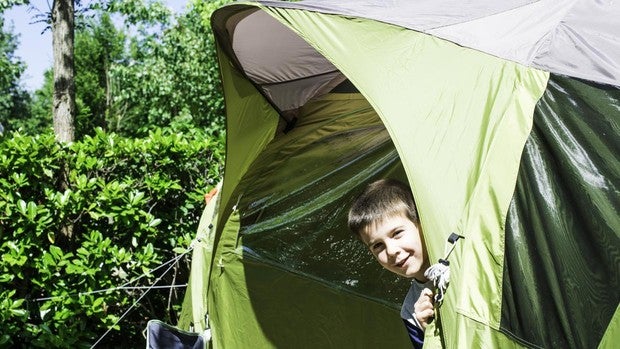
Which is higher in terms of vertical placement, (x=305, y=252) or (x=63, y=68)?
(x=63, y=68)

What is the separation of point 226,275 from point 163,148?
124 cm

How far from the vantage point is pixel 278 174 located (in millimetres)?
3570

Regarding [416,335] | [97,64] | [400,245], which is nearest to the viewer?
[400,245]

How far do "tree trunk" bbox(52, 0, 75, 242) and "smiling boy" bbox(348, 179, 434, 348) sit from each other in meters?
3.59

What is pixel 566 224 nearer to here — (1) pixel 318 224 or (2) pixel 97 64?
(1) pixel 318 224

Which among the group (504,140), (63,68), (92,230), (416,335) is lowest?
(416,335)

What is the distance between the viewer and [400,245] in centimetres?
236

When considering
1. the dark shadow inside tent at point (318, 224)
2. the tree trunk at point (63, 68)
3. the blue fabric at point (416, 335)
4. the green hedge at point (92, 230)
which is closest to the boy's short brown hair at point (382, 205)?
the blue fabric at point (416, 335)

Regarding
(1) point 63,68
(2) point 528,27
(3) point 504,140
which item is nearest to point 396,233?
(3) point 504,140

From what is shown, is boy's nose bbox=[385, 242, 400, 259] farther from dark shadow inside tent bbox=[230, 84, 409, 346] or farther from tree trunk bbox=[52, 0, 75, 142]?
tree trunk bbox=[52, 0, 75, 142]

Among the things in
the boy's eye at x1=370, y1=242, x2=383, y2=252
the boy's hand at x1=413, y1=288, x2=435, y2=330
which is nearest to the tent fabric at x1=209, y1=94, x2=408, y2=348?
the boy's eye at x1=370, y1=242, x2=383, y2=252

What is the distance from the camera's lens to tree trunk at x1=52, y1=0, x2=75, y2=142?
18.3 ft

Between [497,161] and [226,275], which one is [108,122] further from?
[497,161]

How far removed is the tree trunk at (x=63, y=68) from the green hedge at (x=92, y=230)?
1223 millimetres
